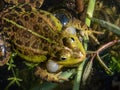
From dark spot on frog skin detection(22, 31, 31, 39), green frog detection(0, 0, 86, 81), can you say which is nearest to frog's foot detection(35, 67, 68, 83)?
green frog detection(0, 0, 86, 81)

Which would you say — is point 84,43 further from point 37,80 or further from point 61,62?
point 37,80

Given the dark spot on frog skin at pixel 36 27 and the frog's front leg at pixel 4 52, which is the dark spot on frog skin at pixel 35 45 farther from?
the frog's front leg at pixel 4 52

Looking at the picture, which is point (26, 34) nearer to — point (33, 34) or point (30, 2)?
point (33, 34)

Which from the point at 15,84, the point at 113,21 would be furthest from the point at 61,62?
the point at 113,21

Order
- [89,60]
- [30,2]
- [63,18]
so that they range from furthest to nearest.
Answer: [30,2], [63,18], [89,60]

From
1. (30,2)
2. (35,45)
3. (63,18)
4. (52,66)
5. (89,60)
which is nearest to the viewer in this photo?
(89,60)

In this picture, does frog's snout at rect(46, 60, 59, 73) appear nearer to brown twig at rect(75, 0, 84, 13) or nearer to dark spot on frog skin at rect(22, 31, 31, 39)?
dark spot on frog skin at rect(22, 31, 31, 39)

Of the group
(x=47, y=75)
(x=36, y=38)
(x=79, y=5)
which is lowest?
(x=47, y=75)

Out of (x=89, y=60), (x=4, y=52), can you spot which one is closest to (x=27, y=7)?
(x=4, y=52)
